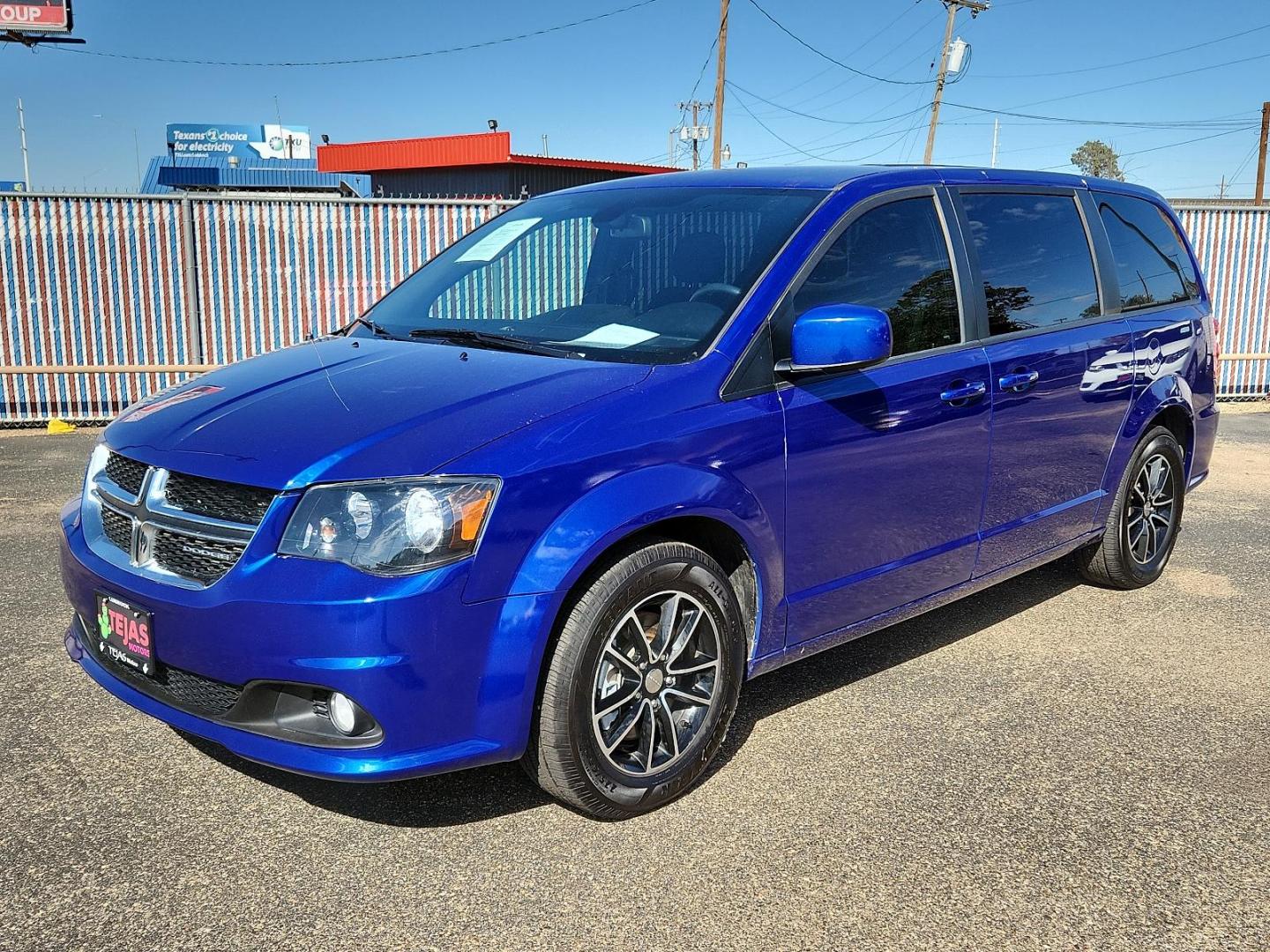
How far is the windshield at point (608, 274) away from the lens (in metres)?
3.52

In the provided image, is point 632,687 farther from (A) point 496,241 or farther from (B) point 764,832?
(A) point 496,241

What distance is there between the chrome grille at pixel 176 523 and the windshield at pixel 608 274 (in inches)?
42.2

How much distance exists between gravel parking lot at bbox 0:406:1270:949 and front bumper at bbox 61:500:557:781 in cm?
34

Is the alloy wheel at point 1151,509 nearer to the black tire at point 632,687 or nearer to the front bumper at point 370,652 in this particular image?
the black tire at point 632,687

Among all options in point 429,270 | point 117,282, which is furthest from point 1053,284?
point 117,282

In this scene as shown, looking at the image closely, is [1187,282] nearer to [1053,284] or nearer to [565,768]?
[1053,284]

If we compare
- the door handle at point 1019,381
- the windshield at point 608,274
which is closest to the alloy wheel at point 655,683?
the windshield at point 608,274

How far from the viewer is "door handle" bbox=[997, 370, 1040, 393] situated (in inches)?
163

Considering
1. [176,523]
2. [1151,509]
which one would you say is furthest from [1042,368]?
[176,523]

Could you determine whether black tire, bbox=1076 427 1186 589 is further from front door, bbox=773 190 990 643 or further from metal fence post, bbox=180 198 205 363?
metal fence post, bbox=180 198 205 363

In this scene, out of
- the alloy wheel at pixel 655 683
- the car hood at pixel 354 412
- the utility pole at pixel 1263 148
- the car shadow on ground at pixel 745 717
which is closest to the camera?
the car hood at pixel 354 412

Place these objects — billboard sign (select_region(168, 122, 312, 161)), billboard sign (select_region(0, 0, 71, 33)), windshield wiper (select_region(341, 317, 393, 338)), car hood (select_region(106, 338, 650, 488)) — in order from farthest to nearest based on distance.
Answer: billboard sign (select_region(168, 122, 312, 161)) < billboard sign (select_region(0, 0, 71, 33)) < windshield wiper (select_region(341, 317, 393, 338)) < car hood (select_region(106, 338, 650, 488))

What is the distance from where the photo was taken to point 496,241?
4527mm

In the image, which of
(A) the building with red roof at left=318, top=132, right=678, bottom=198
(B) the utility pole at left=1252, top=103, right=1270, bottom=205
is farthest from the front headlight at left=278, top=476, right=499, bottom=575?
(B) the utility pole at left=1252, top=103, right=1270, bottom=205
